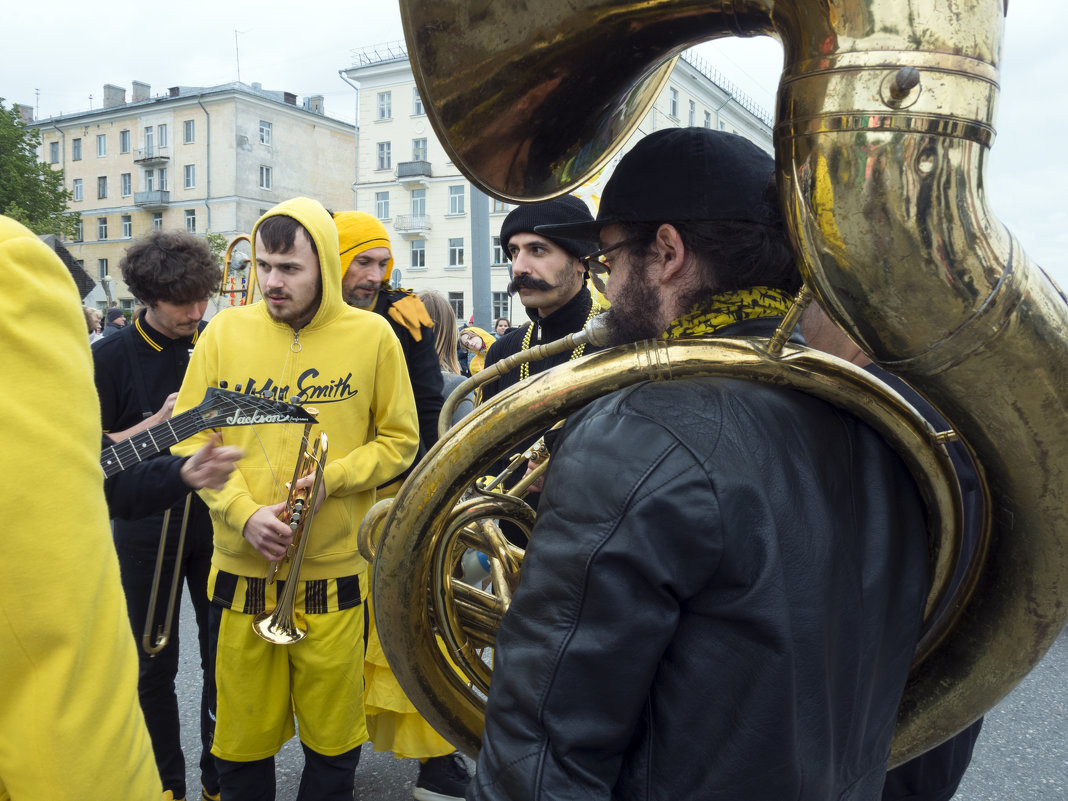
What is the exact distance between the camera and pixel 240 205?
3994cm

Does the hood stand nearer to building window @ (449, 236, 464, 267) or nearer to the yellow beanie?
the yellow beanie

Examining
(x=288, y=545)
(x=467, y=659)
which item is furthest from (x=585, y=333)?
(x=288, y=545)

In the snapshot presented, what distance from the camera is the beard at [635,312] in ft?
3.99

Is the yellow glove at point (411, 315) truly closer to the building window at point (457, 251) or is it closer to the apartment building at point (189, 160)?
the building window at point (457, 251)

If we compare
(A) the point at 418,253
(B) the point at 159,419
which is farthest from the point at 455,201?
(B) the point at 159,419

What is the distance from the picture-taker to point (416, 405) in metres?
3.09

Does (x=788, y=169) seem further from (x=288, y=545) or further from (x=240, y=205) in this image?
(x=240, y=205)

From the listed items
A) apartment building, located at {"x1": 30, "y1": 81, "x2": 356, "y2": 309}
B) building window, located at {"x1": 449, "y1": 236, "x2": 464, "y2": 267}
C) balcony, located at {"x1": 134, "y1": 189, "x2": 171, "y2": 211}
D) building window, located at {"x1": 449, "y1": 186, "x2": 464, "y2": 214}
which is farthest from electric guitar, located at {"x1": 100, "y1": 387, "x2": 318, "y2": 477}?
balcony, located at {"x1": 134, "y1": 189, "x2": 171, "y2": 211}

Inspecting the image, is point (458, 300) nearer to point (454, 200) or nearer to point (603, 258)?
point (454, 200)

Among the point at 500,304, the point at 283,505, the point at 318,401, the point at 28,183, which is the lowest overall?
the point at 283,505

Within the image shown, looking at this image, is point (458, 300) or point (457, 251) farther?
point (457, 251)

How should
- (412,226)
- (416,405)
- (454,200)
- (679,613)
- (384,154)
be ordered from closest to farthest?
(679,613), (416,405), (412,226), (454,200), (384,154)

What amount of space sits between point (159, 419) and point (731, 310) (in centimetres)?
208

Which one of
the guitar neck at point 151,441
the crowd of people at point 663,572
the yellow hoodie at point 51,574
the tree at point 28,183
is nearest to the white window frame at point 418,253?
the tree at point 28,183
